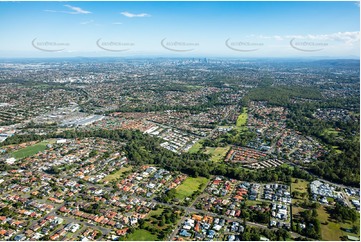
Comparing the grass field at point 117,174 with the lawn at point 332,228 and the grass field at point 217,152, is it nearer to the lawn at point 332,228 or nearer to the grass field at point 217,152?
the grass field at point 217,152

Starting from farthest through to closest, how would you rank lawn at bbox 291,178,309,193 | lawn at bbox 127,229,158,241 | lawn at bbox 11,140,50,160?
lawn at bbox 11,140,50,160 < lawn at bbox 291,178,309,193 < lawn at bbox 127,229,158,241

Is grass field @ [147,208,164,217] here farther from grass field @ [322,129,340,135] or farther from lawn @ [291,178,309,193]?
grass field @ [322,129,340,135]

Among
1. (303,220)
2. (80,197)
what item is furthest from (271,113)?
(80,197)

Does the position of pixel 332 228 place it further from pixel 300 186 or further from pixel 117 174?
pixel 117 174

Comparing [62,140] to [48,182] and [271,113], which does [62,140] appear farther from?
[271,113]

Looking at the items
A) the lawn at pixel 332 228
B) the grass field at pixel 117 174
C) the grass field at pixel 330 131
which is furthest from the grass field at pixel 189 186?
the grass field at pixel 330 131

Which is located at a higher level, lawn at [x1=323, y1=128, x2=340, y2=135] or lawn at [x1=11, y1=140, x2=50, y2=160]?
lawn at [x1=11, y1=140, x2=50, y2=160]

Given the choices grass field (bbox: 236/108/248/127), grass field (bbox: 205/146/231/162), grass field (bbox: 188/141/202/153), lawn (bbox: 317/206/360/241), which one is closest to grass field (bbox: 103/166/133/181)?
grass field (bbox: 188/141/202/153)
